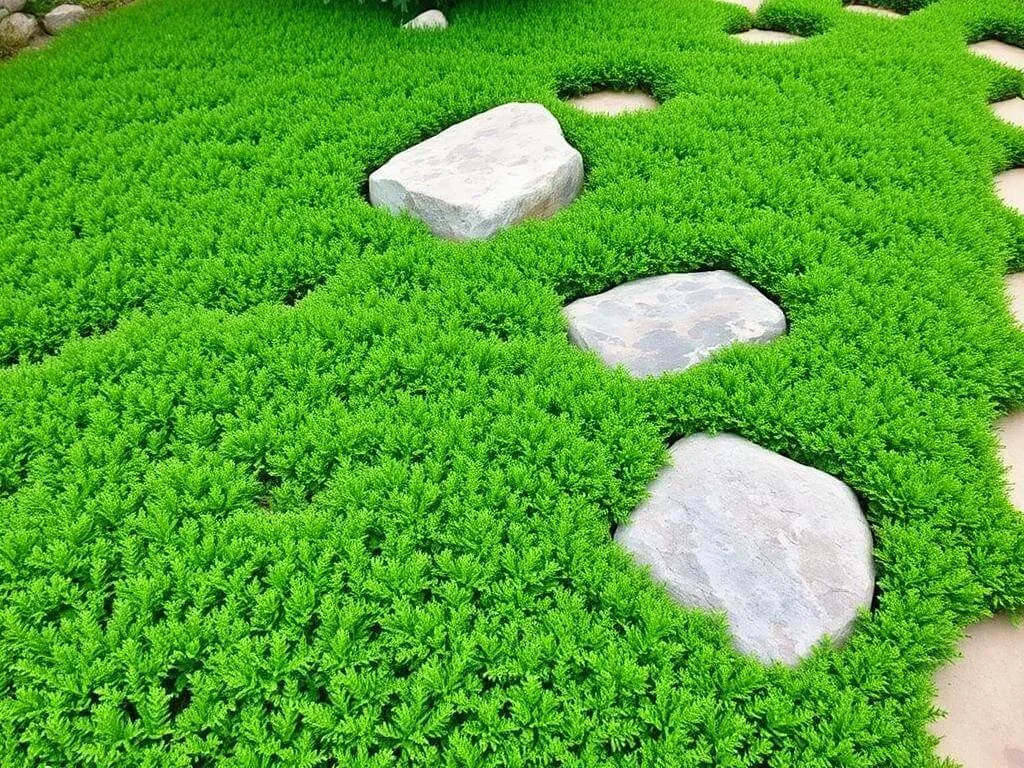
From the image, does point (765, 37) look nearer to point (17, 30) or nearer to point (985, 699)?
point (985, 699)

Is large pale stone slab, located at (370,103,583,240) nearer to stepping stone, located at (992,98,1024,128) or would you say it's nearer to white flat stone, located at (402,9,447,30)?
white flat stone, located at (402,9,447,30)

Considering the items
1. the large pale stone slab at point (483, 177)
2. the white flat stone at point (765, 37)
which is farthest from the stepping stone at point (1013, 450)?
the white flat stone at point (765, 37)

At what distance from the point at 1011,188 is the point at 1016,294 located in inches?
55.1

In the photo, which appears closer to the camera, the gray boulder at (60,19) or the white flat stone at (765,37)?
the white flat stone at (765,37)

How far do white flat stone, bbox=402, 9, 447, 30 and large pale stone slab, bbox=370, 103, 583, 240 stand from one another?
7.19 ft

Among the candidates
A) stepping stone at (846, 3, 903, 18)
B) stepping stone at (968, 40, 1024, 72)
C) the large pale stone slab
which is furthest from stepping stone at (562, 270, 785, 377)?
stepping stone at (846, 3, 903, 18)

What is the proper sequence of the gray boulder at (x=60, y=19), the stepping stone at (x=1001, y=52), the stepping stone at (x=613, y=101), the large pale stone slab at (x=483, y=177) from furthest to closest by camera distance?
the gray boulder at (x=60, y=19) → the stepping stone at (x=1001, y=52) → the stepping stone at (x=613, y=101) → the large pale stone slab at (x=483, y=177)

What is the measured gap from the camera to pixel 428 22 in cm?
655

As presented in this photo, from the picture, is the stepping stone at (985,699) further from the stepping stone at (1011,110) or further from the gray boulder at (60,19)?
the gray boulder at (60,19)

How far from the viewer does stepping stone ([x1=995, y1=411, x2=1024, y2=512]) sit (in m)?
3.09

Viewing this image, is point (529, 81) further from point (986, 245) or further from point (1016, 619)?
point (1016, 619)

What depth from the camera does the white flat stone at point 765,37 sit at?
6844 millimetres

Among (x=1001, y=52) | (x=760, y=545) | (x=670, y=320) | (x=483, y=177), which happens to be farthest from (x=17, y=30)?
(x=1001, y=52)

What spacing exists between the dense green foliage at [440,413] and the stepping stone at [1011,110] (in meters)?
0.22
